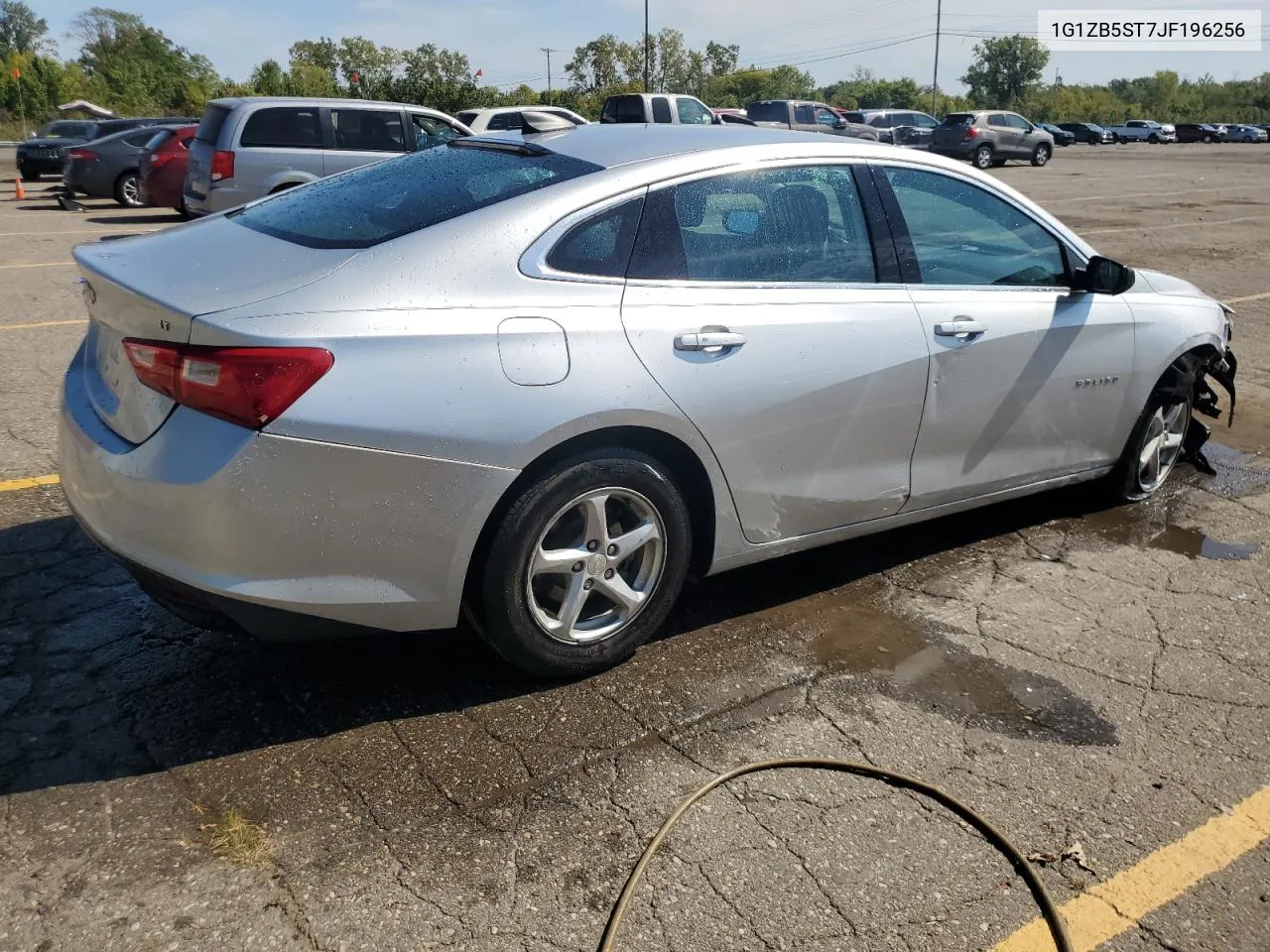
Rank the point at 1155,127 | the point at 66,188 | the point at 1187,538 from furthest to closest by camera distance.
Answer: the point at 1155,127 → the point at 66,188 → the point at 1187,538

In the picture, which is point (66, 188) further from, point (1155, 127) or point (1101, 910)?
point (1155, 127)

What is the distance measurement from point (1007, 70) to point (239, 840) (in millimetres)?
129438

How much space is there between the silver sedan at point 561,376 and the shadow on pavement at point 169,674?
349 mm

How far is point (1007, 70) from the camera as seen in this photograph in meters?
117

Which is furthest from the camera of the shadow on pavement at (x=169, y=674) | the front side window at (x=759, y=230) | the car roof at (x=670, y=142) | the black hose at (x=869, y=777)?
the car roof at (x=670, y=142)

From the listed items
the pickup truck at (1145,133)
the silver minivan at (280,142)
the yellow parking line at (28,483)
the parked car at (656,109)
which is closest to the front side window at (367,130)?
the silver minivan at (280,142)

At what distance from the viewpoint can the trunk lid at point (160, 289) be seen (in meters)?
2.89

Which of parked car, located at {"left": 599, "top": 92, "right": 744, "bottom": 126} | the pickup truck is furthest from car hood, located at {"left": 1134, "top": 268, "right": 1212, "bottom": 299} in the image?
the pickup truck

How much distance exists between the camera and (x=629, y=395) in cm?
321

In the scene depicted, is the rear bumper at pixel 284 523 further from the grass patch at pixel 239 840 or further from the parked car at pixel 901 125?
the parked car at pixel 901 125

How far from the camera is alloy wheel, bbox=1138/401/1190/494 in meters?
5.13

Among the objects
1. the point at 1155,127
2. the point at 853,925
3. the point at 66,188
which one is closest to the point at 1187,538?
the point at 853,925

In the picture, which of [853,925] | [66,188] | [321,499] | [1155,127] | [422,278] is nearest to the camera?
[853,925]

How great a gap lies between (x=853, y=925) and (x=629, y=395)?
1.53m
